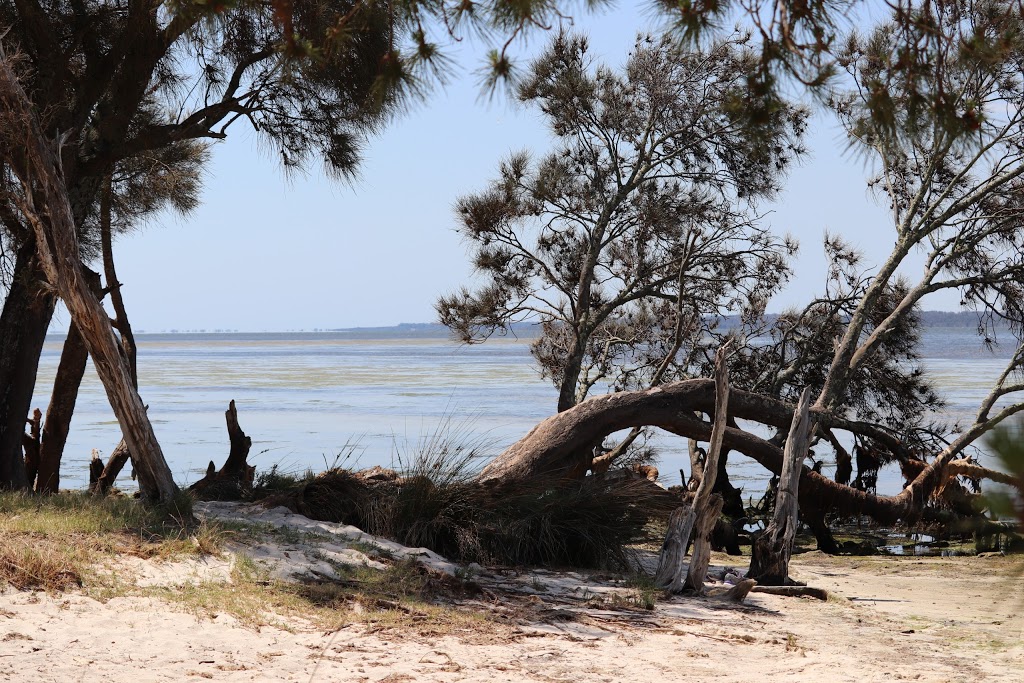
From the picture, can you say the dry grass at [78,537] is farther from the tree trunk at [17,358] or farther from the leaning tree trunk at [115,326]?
the leaning tree trunk at [115,326]

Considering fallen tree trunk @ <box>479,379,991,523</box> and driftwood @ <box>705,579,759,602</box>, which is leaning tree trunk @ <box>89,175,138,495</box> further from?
driftwood @ <box>705,579,759,602</box>

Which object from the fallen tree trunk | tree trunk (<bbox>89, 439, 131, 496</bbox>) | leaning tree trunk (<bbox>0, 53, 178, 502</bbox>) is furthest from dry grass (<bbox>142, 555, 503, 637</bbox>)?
tree trunk (<bbox>89, 439, 131, 496</bbox>)

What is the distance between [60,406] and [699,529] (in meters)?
6.81

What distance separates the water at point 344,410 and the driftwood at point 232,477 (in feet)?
3.59

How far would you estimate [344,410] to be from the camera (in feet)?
87.4

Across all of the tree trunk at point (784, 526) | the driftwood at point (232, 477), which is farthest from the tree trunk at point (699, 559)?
the driftwood at point (232, 477)

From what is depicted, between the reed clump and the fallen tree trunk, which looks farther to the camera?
the fallen tree trunk

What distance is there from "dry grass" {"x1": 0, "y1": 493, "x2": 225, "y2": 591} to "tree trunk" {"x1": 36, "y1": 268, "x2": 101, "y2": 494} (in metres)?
2.52

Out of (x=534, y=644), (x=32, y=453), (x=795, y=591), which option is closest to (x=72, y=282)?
(x=32, y=453)

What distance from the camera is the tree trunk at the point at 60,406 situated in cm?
1041

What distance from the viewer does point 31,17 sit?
9445mm

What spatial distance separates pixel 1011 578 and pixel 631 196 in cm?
1111

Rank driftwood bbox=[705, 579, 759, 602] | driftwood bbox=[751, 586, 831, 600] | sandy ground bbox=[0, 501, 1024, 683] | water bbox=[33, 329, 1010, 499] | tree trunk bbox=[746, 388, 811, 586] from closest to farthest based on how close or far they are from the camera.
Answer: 1. sandy ground bbox=[0, 501, 1024, 683]
2. driftwood bbox=[705, 579, 759, 602]
3. driftwood bbox=[751, 586, 831, 600]
4. tree trunk bbox=[746, 388, 811, 586]
5. water bbox=[33, 329, 1010, 499]

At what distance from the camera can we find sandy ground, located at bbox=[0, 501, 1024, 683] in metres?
5.14
